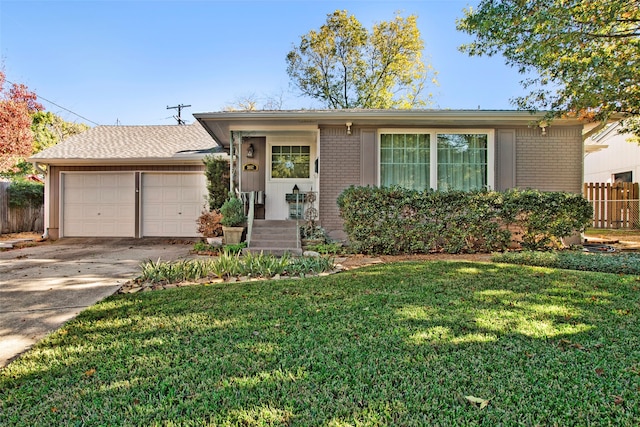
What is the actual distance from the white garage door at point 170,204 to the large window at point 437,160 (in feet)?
20.4

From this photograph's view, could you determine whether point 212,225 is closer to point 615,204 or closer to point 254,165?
point 254,165

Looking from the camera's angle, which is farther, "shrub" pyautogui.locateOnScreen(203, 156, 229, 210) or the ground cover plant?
"shrub" pyautogui.locateOnScreen(203, 156, 229, 210)

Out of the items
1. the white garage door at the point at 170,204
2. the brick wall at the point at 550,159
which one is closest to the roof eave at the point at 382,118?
the brick wall at the point at 550,159

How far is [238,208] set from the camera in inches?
327

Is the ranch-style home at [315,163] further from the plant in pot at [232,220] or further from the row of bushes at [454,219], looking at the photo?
the row of bushes at [454,219]

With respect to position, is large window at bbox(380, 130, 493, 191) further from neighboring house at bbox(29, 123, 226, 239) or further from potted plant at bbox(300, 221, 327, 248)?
neighboring house at bbox(29, 123, 226, 239)

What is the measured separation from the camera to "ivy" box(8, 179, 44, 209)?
12.1 metres

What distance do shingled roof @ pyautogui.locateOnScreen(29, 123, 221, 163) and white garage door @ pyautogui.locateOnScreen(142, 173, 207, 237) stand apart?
29.5 inches

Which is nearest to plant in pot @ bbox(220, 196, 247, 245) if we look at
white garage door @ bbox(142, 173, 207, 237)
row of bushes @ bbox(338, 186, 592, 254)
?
row of bushes @ bbox(338, 186, 592, 254)

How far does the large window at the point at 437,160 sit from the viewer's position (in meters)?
8.66

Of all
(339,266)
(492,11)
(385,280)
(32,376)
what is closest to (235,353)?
(32,376)

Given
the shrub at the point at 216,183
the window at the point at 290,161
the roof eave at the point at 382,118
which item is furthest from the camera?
the window at the point at 290,161

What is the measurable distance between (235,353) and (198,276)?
292 centimetres

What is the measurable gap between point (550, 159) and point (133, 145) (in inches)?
501
